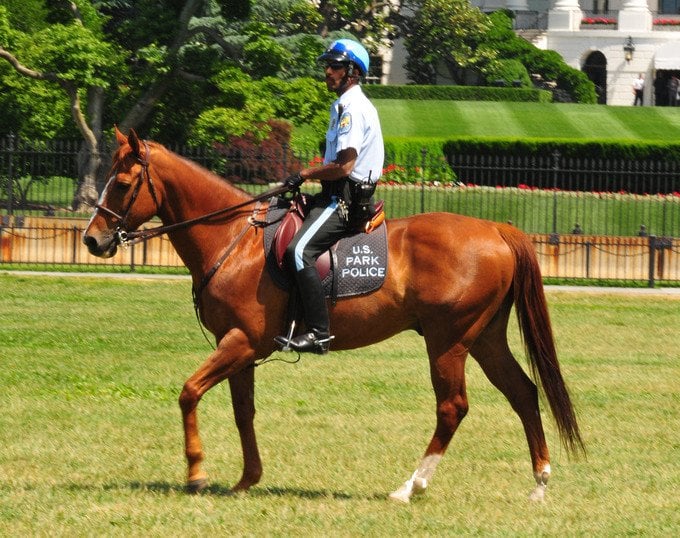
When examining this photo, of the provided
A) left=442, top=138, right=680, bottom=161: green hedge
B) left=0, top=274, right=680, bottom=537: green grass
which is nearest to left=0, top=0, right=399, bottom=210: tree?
left=442, top=138, right=680, bottom=161: green hedge

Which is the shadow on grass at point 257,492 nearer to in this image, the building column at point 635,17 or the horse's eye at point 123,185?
the horse's eye at point 123,185

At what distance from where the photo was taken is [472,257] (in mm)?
8992

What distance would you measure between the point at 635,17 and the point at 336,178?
58102mm

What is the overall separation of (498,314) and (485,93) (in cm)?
4571

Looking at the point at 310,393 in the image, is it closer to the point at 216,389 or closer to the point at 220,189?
the point at 216,389

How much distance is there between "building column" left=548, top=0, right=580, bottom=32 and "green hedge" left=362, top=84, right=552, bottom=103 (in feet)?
32.1

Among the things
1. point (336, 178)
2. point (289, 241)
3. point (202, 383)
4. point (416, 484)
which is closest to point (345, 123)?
point (336, 178)

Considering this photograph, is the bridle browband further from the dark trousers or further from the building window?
the building window

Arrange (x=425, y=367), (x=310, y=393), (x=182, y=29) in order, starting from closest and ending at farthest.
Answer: (x=310, y=393)
(x=425, y=367)
(x=182, y=29)

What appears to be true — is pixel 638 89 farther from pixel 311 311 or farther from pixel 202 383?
pixel 202 383

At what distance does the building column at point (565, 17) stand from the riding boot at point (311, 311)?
5675 cm

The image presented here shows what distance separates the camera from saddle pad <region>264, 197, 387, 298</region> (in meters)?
8.92

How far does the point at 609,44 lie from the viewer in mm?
63594

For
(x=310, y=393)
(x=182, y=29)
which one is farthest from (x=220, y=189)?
(x=182, y=29)
